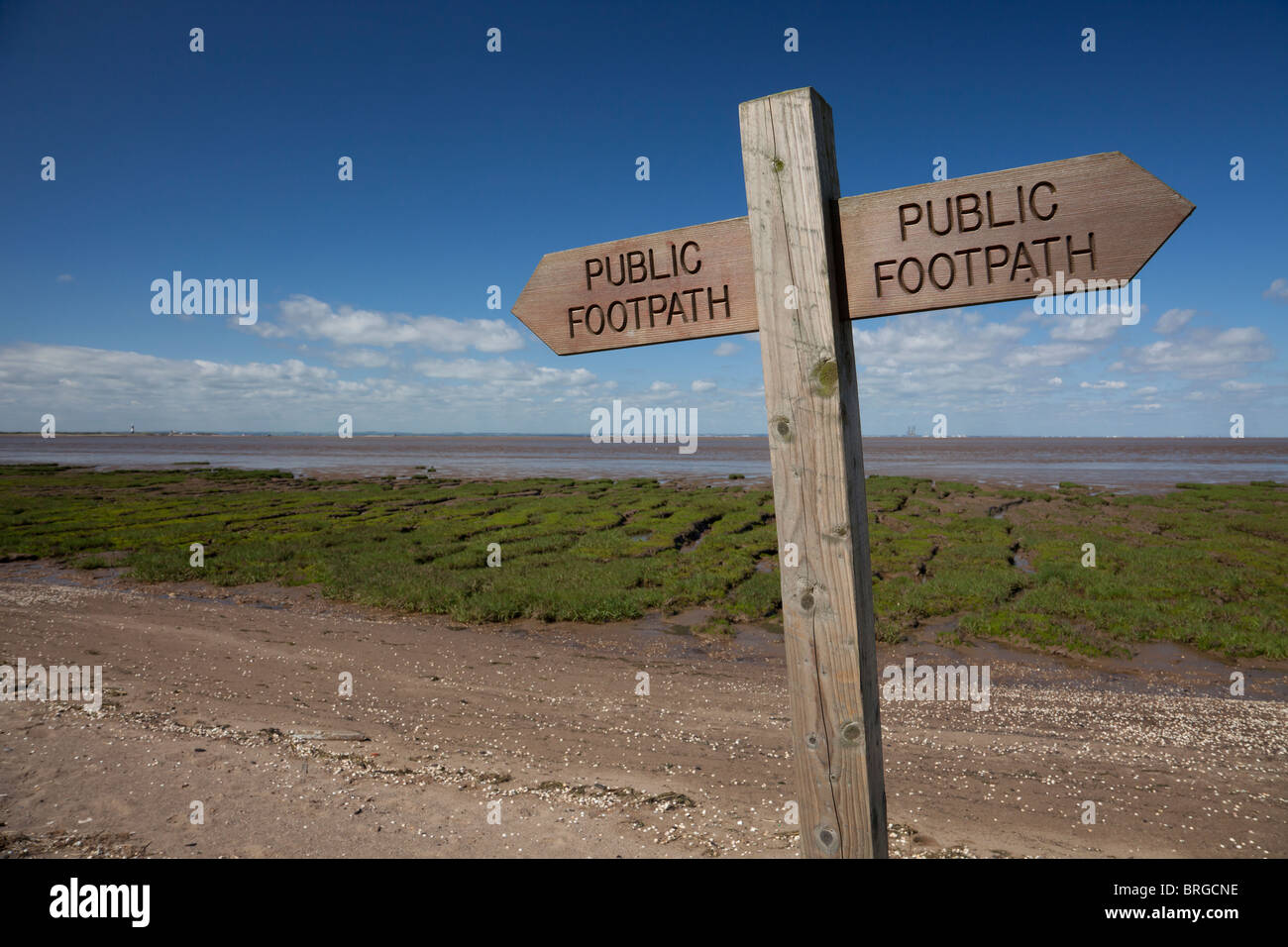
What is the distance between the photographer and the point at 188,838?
493 centimetres

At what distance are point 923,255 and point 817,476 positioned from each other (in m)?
0.97

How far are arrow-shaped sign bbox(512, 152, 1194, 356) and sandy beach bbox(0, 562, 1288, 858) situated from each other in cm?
393

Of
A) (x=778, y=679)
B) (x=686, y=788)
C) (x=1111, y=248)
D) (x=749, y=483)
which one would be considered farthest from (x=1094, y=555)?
(x=749, y=483)

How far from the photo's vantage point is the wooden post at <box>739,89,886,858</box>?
103 inches

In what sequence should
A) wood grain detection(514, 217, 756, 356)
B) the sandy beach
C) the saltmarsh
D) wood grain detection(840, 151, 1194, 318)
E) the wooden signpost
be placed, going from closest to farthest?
1. wood grain detection(840, 151, 1194, 318)
2. the wooden signpost
3. wood grain detection(514, 217, 756, 356)
4. the sandy beach
5. the saltmarsh

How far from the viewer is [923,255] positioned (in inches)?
104

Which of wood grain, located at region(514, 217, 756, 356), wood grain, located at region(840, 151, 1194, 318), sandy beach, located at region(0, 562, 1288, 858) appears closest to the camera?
wood grain, located at region(840, 151, 1194, 318)

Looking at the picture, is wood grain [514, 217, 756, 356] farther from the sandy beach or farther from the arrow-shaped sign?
the sandy beach

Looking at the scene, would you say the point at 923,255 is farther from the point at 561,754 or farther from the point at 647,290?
the point at 561,754

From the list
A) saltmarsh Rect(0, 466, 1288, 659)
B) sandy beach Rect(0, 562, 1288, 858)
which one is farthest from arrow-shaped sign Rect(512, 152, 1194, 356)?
saltmarsh Rect(0, 466, 1288, 659)

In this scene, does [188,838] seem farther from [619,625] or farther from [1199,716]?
[1199,716]

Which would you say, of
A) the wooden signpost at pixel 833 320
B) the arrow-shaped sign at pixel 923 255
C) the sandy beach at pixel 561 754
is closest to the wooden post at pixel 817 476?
the wooden signpost at pixel 833 320

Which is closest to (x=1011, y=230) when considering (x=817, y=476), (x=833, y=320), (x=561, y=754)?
(x=833, y=320)

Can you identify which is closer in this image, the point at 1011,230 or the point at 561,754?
the point at 1011,230
